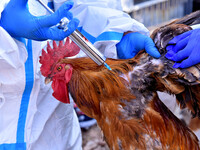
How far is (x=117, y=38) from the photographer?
4.95 feet

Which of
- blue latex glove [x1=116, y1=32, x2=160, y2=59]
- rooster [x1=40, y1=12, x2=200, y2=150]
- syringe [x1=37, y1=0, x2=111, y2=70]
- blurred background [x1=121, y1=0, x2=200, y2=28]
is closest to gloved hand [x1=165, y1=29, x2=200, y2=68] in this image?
rooster [x1=40, y1=12, x2=200, y2=150]

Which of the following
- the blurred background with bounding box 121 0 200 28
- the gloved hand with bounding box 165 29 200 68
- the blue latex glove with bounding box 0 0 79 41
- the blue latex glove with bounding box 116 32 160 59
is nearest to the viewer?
the gloved hand with bounding box 165 29 200 68

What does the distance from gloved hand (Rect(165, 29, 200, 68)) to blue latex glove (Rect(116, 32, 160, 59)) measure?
143mm

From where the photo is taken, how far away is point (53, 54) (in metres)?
1.50

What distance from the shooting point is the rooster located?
1223mm

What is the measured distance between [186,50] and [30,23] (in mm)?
743

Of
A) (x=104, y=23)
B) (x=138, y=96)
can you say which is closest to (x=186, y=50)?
(x=138, y=96)

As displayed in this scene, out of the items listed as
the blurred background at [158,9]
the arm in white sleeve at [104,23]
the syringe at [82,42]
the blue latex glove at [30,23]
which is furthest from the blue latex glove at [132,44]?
the blurred background at [158,9]

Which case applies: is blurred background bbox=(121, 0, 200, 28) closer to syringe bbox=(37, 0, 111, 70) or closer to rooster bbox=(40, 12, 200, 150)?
rooster bbox=(40, 12, 200, 150)

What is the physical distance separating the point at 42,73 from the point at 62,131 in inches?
18.7

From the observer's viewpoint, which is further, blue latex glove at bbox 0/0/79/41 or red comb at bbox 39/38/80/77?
red comb at bbox 39/38/80/77

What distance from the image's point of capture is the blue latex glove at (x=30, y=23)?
121cm

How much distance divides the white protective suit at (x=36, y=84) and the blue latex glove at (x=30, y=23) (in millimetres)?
58

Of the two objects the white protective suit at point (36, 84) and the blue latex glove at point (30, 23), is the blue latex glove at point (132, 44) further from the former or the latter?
the blue latex glove at point (30, 23)
